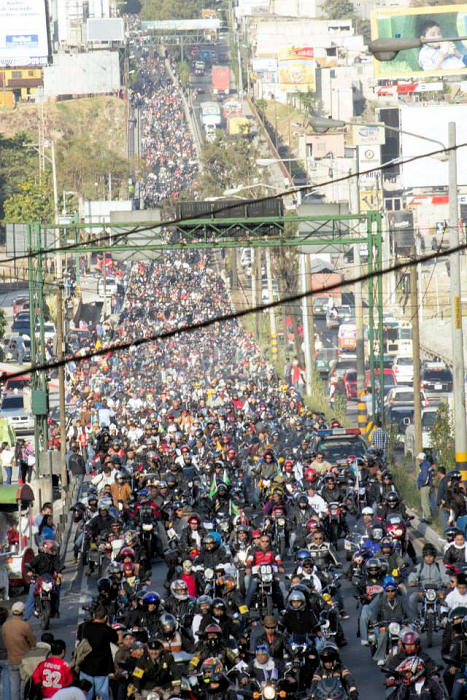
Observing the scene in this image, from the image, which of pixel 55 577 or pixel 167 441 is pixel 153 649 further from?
pixel 167 441

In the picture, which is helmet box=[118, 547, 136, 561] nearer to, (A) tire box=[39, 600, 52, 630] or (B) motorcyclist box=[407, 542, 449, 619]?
(A) tire box=[39, 600, 52, 630]

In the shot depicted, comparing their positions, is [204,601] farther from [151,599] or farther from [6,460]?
[6,460]

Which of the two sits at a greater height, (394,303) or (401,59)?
(401,59)

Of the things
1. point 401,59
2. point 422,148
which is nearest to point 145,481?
point 422,148

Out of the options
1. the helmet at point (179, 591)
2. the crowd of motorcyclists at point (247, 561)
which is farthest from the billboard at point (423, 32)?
the helmet at point (179, 591)

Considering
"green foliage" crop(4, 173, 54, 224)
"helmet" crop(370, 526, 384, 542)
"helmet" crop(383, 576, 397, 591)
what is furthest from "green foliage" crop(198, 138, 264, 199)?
"helmet" crop(383, 576, 397, 591)
